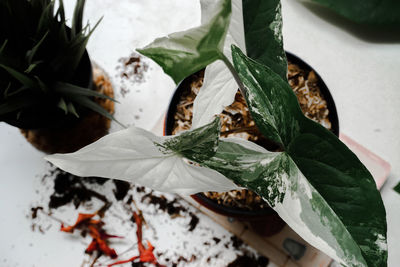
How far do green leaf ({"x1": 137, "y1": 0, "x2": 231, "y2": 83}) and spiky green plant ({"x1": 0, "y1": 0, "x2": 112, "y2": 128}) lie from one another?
300 millimetres

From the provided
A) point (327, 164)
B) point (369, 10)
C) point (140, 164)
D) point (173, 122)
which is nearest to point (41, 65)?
point (173, 122)

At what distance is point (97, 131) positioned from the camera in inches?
26.6

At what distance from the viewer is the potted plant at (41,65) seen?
521 mm

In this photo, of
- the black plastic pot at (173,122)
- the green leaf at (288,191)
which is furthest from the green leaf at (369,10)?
the green leaf at (288,191)

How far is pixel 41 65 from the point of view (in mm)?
558

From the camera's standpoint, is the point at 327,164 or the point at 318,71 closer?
the point at 327,164

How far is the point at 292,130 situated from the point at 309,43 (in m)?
0.49

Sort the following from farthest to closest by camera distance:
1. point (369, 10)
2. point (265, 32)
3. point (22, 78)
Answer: point (369, 10) → point (22, 78) → point (265, 32)

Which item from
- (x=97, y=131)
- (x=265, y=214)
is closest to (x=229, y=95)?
(x=265, y=214)

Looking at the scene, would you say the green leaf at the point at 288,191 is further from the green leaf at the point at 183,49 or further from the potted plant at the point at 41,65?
the potted plant at the point at 41,65

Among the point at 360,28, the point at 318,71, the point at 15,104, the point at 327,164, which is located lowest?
the point at 15,104

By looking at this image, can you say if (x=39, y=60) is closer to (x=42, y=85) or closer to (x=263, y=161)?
(x=42, y=85)

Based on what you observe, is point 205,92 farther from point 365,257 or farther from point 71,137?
point 71,137

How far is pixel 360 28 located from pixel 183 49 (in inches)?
22.8
